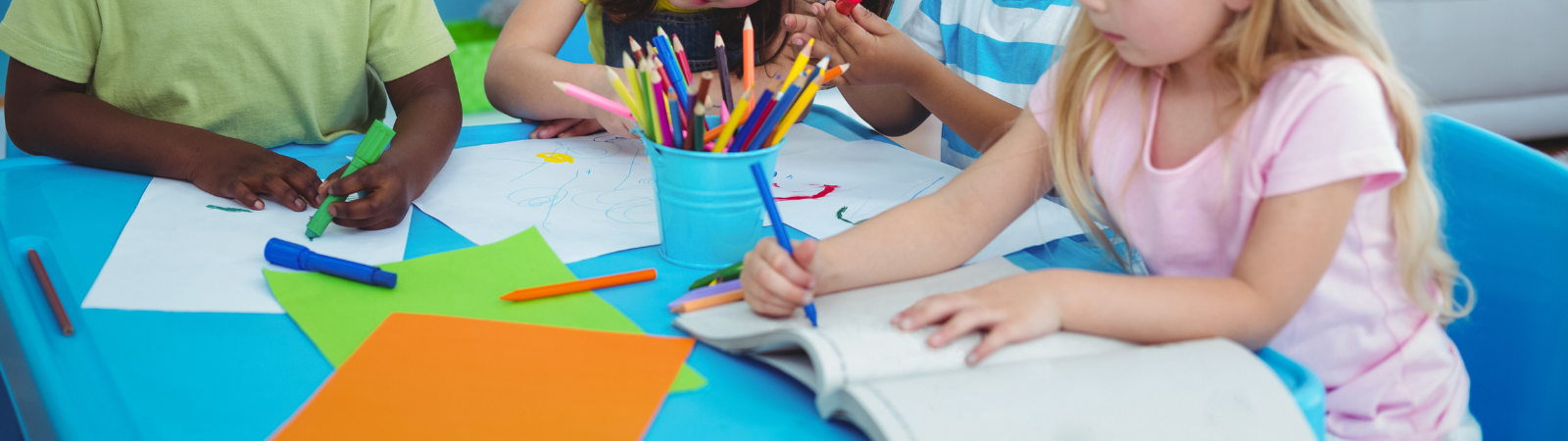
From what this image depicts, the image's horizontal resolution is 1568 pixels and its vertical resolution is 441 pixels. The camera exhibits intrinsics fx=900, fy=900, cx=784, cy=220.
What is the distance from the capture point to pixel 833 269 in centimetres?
52

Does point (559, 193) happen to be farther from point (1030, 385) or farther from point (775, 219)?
point (1030, 385)

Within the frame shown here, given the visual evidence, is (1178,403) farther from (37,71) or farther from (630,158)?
(37,71)

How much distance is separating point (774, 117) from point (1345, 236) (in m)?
0.33

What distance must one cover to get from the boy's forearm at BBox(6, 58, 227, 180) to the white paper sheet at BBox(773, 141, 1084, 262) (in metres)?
0.47

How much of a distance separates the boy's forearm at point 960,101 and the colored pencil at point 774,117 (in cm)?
34

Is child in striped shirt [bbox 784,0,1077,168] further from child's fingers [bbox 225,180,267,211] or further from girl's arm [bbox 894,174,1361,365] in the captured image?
child's fingers [bbox 225,180,267,211]

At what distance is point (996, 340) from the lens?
17.1 inches

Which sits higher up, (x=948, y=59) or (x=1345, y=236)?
(x=1345, y=236)

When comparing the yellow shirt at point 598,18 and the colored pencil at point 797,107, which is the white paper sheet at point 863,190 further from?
the yellow shirt at point 598,18

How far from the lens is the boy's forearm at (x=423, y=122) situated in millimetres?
733

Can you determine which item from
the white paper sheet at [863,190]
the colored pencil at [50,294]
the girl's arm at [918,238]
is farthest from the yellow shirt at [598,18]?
the colored pencil at [50,294]

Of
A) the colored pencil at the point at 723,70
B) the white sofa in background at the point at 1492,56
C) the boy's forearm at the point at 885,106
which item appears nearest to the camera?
the colored pencil at the point at 723,70

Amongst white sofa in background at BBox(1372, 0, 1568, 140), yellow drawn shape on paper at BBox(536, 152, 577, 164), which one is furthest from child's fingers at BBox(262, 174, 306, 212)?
white sofa in background at BBox(1372, 0, 1568, 140)

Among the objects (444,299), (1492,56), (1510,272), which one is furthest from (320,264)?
(1492,56)
